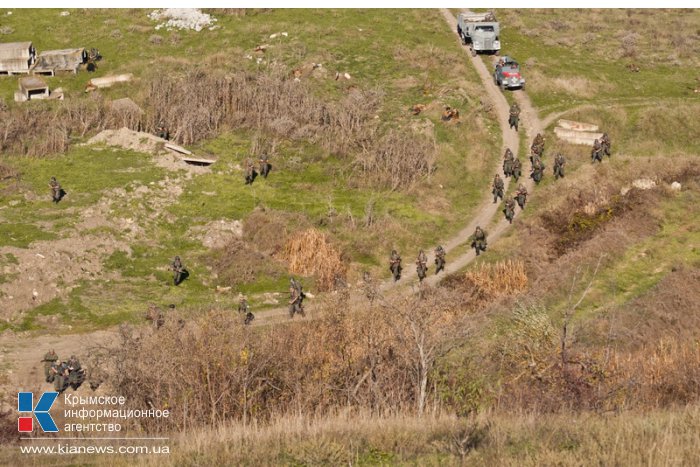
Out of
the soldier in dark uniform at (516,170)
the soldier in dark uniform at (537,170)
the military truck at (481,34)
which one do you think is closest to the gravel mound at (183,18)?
the military truck at (481,34)

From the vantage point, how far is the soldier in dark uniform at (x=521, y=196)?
49.7 meters

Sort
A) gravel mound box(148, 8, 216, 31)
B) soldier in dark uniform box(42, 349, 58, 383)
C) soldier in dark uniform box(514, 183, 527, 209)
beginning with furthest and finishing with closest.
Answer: gravel mound box(148, 8, 216, 31) → soldier in dark uniform box(514, 183, 527, 209) → soldier in dark uniform box(42, 349, 58, 383)

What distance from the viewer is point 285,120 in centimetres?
5866

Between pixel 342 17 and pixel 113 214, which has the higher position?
pixel 342 17

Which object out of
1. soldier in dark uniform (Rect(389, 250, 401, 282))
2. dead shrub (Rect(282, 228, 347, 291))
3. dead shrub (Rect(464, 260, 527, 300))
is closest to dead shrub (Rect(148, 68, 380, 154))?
dead shrub (Rect(282, 228, 347, 291))

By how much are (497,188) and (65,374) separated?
26697 mm

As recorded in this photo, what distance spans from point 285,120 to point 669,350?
32302 millimetres

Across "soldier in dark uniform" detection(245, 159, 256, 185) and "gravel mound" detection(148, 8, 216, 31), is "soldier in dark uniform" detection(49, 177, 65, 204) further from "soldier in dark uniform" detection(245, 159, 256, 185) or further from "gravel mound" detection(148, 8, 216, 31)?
"gravel mound" detection(148, 8, 216, 31)

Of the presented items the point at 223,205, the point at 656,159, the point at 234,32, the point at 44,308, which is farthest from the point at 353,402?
the point at 234,32

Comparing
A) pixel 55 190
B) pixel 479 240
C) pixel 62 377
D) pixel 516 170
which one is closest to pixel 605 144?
pixel 516 170

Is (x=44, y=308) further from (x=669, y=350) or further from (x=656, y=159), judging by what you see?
(x=656, y=159)

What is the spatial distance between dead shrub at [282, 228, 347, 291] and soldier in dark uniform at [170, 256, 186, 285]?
539cm

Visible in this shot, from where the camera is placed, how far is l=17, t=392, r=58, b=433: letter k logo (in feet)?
103

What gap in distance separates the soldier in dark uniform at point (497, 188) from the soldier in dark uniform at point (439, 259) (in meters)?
7.83
